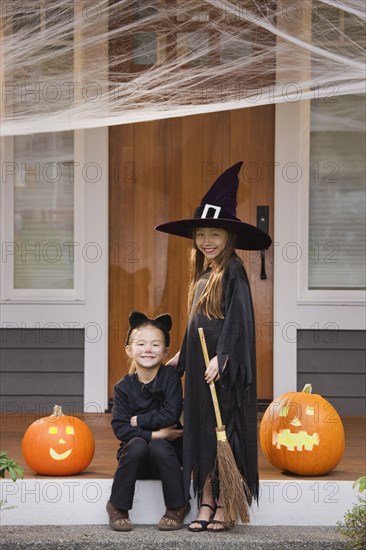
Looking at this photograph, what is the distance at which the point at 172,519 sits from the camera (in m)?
4.97

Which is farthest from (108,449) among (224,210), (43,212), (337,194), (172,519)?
(337,194)

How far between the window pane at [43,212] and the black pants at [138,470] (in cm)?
250

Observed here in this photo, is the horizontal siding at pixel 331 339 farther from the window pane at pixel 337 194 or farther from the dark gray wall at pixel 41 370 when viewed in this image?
the dark gray wall at pixel 41 370

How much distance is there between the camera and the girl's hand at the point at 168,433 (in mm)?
5043

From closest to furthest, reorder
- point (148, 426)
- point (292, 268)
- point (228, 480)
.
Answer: point (228, 480) < point (148, 426) < point (292, 268)

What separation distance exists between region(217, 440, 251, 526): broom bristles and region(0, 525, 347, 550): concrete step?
0.11m

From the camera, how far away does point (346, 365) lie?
716 centimetres

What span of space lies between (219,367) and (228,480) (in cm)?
51

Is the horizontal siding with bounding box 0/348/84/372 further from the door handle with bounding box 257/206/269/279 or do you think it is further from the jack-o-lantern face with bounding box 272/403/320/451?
the jack-o-lantern face with bounding box 272/403/320/451

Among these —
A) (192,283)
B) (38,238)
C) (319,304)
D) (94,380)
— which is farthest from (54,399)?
(192,283)

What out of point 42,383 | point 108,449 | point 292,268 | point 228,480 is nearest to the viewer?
point 228,480

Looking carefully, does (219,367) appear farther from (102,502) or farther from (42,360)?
(42,360)

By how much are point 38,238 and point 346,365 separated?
226 cm

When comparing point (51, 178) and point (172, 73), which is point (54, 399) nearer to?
point (51, 178)
